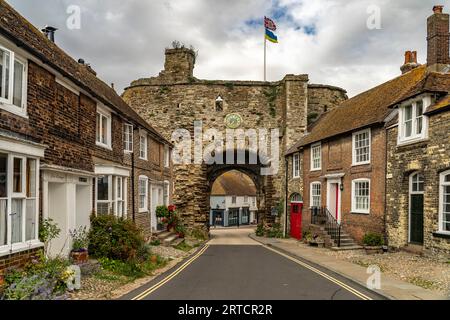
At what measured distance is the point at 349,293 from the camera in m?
10.3

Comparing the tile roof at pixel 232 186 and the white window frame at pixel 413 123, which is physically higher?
the white window frame at pixel 413 123

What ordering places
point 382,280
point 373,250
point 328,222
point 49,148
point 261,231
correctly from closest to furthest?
point 49,148 → point 382,280 → point 373,250 → point 328,222 → point 261,231

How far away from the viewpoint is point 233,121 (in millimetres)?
31484

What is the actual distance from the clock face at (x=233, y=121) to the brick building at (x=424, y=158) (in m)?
14.6

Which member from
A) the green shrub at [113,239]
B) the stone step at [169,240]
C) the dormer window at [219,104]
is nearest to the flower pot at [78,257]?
the green shrub at [113,239]

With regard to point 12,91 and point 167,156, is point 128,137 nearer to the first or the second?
point 12,91

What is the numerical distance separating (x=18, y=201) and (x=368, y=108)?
57.4 feet

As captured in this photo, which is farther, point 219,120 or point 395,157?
point 219,120

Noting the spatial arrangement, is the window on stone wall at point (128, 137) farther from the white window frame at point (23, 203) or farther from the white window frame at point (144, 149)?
the white window frame at point (23, 203)

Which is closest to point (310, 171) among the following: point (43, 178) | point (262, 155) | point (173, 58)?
point (262, 155)

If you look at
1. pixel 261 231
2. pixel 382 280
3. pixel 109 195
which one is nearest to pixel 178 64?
pixel 261 231

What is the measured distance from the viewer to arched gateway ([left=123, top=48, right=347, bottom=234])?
3130 centimetres

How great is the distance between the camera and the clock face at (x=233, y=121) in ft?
103

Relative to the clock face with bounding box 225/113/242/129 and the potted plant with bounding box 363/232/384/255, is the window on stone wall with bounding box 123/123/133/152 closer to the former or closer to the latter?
the potted plant with bounding box 363/232/384/255
